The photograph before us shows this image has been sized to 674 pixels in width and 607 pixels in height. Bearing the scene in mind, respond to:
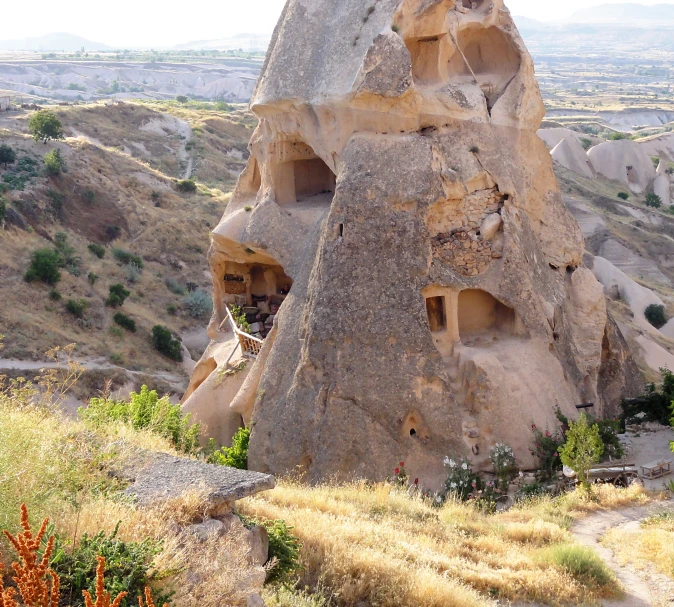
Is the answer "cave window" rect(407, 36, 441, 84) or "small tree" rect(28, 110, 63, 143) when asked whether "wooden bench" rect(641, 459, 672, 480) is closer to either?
"cave window" rect(407, 36, 441, 84)

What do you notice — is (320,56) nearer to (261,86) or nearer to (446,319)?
(261,86)

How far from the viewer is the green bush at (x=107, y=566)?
4777 millimetres

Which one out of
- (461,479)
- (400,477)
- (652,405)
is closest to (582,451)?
(461,479)

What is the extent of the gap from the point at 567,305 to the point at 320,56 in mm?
6005

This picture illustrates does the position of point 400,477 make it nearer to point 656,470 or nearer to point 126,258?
point 656,470

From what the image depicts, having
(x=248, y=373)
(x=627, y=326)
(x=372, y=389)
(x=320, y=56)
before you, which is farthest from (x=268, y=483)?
(x=627, y=326)

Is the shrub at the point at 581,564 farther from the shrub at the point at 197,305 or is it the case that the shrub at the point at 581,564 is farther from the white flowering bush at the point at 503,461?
the shrub at the point at 197,305

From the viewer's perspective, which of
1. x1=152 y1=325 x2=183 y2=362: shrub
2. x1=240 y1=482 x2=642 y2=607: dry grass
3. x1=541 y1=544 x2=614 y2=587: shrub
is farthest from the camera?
x1=152 y1=325 x2=183 y2=362: shrub

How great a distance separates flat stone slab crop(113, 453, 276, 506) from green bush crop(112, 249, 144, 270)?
92.8 ft

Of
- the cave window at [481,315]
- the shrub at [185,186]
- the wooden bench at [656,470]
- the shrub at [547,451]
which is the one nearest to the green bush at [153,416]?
the cave window at [481,315]

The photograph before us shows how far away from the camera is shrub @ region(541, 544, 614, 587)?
24.6ft

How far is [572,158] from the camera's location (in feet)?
192

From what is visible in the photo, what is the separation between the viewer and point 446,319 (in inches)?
507

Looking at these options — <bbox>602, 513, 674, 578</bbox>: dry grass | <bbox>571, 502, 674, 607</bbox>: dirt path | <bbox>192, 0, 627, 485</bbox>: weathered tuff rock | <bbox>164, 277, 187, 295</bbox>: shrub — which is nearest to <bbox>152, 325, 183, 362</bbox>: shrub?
<bbox>164, 277, 187, 295</bbox>: shrub
